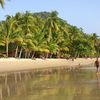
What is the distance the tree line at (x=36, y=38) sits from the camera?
193ft

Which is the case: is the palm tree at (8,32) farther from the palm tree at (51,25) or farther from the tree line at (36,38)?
the palm tree at (51,25)

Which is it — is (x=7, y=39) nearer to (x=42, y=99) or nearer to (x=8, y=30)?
(x=8, y=30)

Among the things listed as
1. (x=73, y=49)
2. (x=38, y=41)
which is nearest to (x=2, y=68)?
(x=38, y=41)

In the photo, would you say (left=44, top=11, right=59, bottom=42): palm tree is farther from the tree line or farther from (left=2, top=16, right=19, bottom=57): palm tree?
(left=2, top=16, right=19, bottom=57): palm tree

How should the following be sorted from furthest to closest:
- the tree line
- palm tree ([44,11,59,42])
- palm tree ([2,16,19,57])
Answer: palm tree ([44,11,59,42]) → the tree line → palm tree ([2,16,19,57])

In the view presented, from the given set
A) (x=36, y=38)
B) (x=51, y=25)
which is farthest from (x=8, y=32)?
(x=51, y=25)

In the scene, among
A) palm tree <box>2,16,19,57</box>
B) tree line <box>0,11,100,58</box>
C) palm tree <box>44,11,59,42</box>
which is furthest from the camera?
palm tree <box>44,11,59,42</box>

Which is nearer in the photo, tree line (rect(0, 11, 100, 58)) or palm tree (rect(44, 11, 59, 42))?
tree line (rect(0, 11, 100, 58))

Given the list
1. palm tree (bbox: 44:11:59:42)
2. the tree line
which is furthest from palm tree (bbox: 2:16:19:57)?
palm tree (bbox: 44:11:59:42)

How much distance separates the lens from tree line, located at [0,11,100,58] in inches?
2311

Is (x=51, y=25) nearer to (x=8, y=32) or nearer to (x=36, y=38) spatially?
(x=36, y=38)

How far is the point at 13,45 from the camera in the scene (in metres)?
64.8

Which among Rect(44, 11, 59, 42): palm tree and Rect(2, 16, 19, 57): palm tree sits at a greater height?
Rect(44, 11, 59, 42): palm tree

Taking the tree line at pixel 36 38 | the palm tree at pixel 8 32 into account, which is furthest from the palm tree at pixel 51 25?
the palm tree at pixel 8 32
